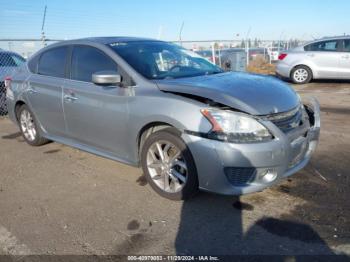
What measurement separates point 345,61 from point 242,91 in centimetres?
955

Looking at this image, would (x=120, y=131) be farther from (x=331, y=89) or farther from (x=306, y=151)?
(x=331, y=89)

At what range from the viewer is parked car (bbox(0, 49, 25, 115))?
8805 millimetres

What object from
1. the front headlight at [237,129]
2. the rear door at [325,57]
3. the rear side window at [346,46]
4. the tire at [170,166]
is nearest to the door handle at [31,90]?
the tire at [170,166]

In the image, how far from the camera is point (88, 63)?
4.57 m

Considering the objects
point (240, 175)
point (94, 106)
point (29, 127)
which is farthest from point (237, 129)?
point (29, 127)

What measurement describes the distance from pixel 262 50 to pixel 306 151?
23931mm

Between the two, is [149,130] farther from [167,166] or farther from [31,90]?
[31,90]

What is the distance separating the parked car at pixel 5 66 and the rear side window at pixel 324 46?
362 inches

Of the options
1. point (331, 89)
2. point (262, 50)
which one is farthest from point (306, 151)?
point (262, 50)

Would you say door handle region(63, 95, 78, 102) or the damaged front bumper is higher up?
door handle region(63, 95, 78, 102)

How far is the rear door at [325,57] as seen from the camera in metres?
11.8

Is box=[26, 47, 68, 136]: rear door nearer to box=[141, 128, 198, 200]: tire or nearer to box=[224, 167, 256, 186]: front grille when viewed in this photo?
box=[141, 128, 198, 200]: tire

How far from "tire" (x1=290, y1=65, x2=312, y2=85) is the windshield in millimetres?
8370

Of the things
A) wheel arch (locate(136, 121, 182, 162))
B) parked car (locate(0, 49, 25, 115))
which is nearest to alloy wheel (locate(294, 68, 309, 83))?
parked car (locate(0, 49, 25, 115))
